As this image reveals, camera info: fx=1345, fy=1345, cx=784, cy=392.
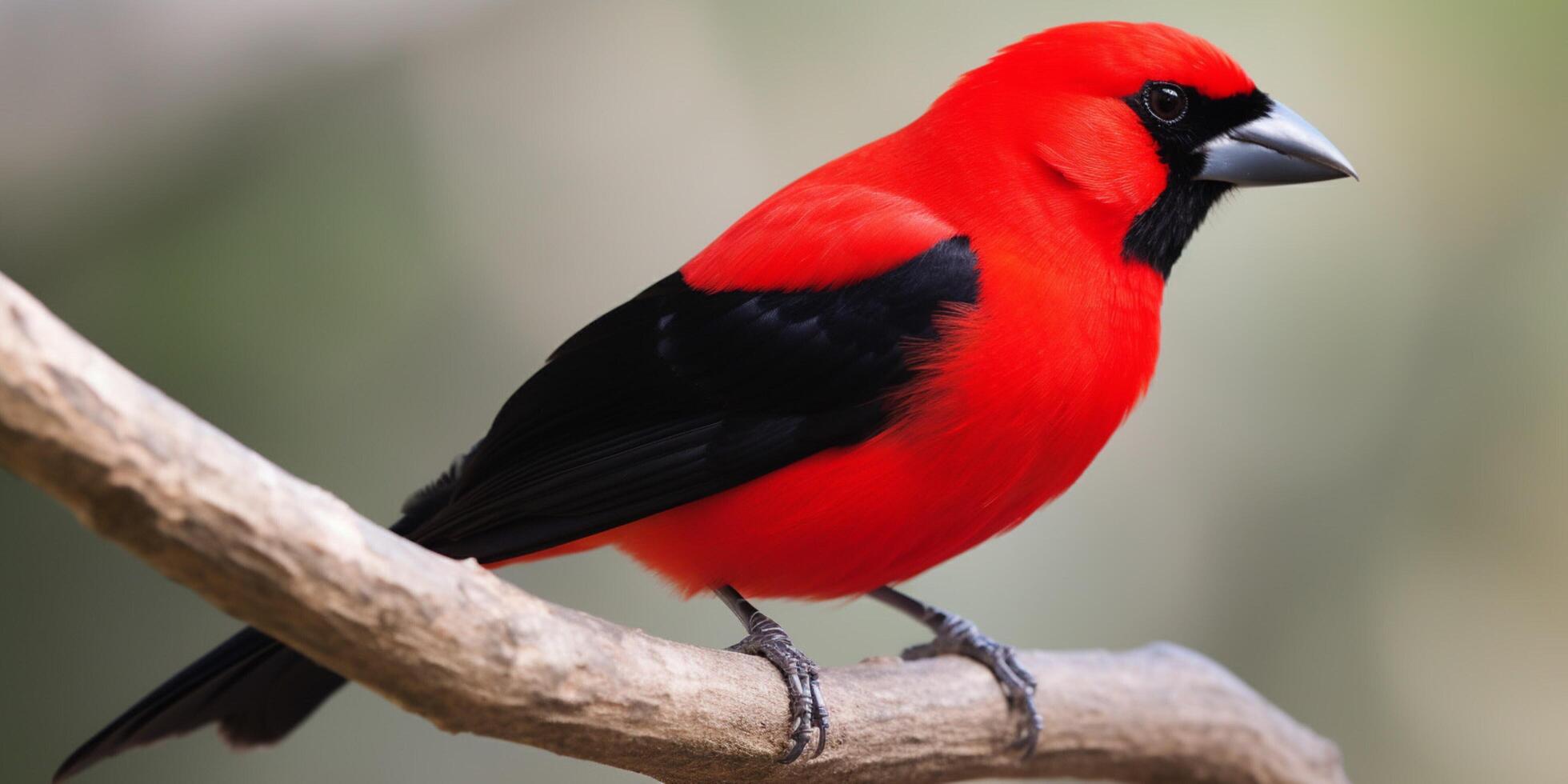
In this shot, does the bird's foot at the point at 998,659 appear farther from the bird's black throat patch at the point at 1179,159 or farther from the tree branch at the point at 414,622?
the bird's black throat patch at the point at 1179,159

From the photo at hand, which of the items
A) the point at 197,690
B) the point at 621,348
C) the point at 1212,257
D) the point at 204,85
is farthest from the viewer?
the point at 1212,257

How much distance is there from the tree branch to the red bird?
0.69 ft

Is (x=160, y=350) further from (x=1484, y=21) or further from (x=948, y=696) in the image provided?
(x=1484, y=21)

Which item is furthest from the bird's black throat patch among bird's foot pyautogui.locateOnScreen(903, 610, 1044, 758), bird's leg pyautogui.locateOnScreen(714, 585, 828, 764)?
bird's leg pyautogui.locateOnScreen(714, 585, 828, 764)

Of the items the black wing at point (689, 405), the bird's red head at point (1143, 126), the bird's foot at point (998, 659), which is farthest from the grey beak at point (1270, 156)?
the bird's foot at point (998, 659)

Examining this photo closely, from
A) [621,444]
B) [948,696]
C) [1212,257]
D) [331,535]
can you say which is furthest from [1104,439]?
[1212,257]

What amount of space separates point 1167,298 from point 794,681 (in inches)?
103

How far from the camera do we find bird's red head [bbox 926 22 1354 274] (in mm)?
2801

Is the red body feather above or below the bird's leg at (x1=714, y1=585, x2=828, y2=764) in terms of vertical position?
above

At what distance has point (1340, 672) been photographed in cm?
471

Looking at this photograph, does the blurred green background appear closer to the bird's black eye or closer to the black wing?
the black wing

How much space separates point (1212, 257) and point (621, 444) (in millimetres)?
2806

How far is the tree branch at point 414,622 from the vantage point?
145cm

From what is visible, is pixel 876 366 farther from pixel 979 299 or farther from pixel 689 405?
pixel 689 405
